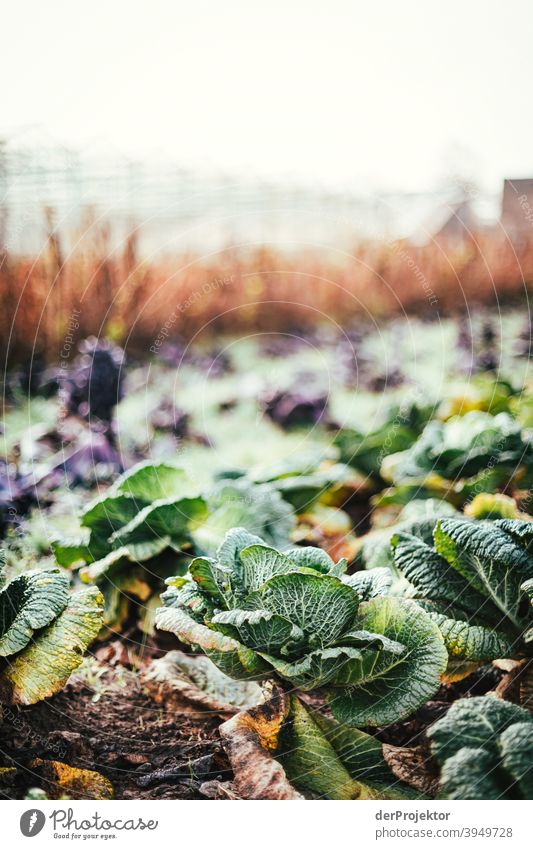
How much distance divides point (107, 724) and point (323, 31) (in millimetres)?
2311

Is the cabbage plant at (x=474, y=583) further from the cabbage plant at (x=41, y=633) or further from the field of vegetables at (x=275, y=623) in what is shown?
the cabbage plant at (x=41, y=633)

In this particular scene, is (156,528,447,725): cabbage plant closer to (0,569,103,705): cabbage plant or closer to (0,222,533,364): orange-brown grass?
(0,569,103,705): cabbage plant

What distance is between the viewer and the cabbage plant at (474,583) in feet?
5.68

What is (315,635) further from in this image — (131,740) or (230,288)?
(230,288)

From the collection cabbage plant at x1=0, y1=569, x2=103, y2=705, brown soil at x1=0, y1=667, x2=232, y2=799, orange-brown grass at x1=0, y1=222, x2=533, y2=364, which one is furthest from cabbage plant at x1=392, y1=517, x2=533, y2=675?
orange-brown grass at x1=0, y1=222, x2=533, y2=364

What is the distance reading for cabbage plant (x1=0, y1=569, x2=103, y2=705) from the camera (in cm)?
169

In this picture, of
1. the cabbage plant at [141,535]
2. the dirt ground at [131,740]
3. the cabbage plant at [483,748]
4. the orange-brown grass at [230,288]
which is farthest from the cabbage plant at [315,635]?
the orange-brown grass at [230,288]

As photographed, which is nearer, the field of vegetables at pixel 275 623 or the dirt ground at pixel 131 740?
the field of vegetables at pixel 275 623

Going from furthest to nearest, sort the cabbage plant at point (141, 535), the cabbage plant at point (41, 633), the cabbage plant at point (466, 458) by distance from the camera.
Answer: the cabbage plant at point (466, 458), the cabbage plant at point (141, 535), the cabbage plant at point (41, 633)

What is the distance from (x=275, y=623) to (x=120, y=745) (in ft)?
1.89

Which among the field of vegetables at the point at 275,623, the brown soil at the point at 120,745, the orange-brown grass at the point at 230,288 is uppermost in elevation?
the orange-brown grass at the point at 230,288

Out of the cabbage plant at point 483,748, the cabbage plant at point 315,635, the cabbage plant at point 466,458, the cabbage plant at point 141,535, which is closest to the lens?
the cabbage plant at point 483,748

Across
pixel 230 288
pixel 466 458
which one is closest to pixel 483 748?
pixel 466 458
